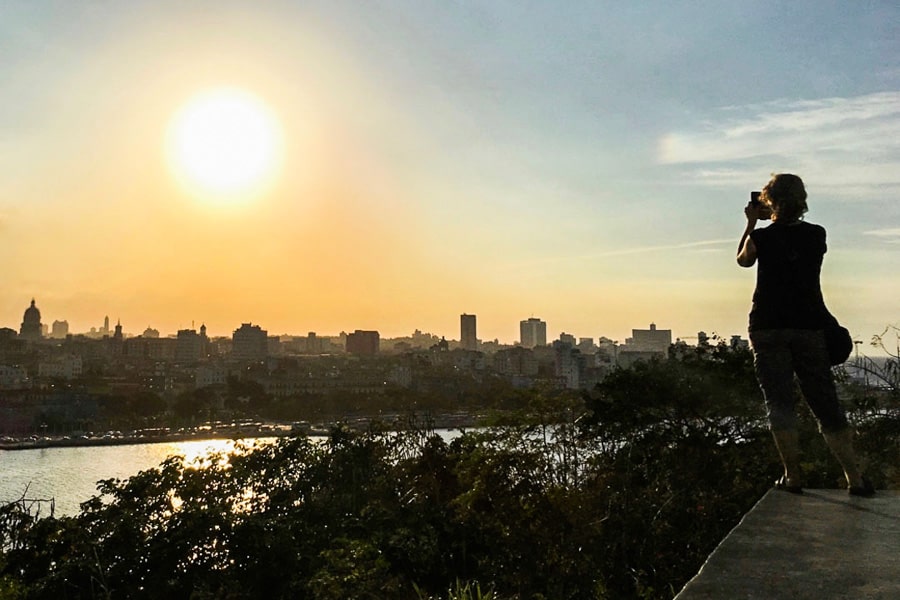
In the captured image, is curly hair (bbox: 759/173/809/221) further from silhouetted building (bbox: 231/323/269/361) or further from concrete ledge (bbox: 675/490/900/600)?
silhouetted building (bbox: 231/323/269/361)

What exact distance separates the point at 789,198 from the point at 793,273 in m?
0.33

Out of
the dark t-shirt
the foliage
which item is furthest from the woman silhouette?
the foliage

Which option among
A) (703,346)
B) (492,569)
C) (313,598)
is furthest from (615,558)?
(703,346)

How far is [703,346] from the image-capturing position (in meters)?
9.75

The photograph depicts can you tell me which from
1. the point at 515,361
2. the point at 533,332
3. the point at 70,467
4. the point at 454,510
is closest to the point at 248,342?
the point at 533,332

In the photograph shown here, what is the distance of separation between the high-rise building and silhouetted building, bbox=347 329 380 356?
93.8 ft

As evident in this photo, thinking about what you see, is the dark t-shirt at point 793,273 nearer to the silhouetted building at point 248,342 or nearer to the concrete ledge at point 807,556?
the concrete ledge at point 807,556

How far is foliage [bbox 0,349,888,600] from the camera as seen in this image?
19.1 feet

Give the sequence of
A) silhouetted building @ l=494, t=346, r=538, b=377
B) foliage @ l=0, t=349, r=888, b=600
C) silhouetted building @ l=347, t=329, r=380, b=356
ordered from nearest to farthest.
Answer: foliage @ l=0, t=349, r=888, b=600 → silhouetted building @ l=494, t=346, r=538, b=377 → silhouetted building @ l=347, t=329, r=380, b=356

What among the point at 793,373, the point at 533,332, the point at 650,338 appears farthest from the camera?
the point at 533,332

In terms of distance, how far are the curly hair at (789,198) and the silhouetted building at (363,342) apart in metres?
102

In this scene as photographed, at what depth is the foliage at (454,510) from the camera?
19.1ft

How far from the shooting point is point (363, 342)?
108000 mm

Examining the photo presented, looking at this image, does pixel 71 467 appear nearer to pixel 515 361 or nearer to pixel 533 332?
pixel 515 361
